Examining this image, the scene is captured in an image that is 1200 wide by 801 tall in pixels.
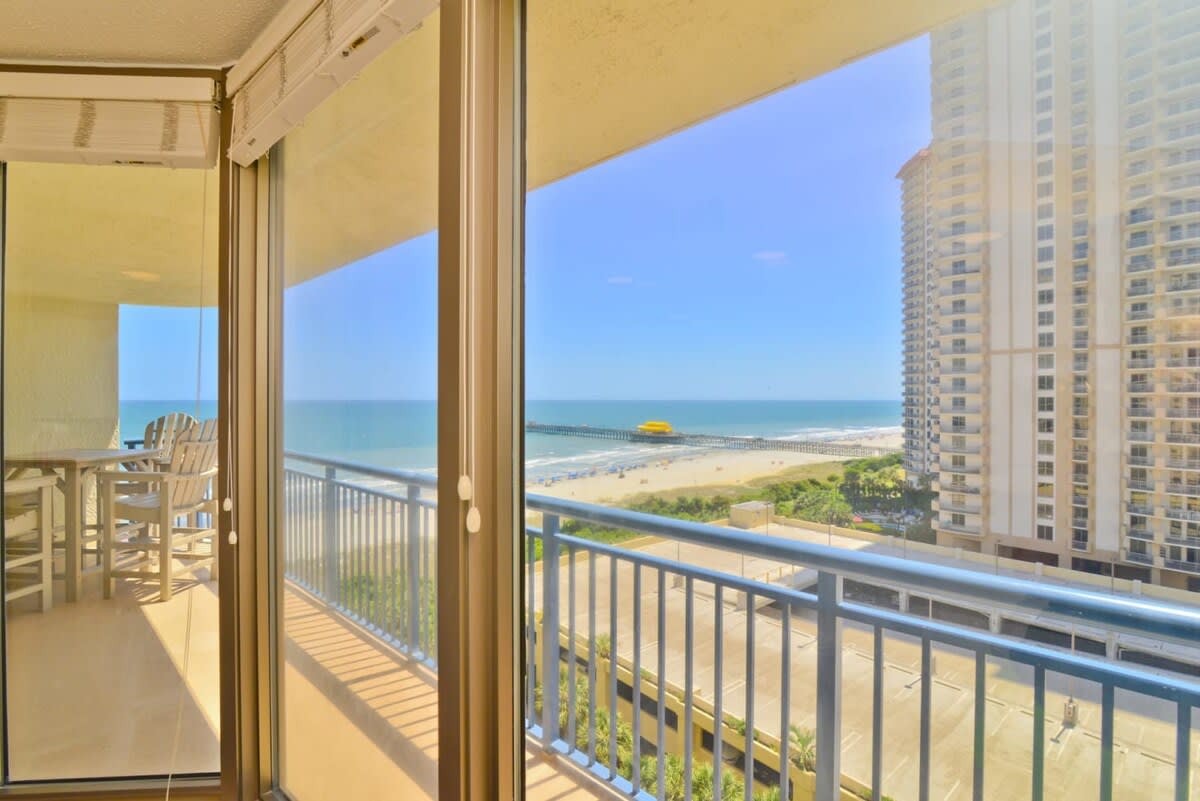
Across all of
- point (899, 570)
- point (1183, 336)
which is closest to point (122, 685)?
point (899, 570)

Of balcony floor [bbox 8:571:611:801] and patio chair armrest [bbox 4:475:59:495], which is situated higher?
patio chair armrest [bbox 4:475:59:495]

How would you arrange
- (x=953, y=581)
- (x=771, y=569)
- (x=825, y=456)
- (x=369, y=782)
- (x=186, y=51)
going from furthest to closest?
(x=186, y=51), (x=369, y=782), (x=771, y=569), (x=825, y=456), (x=953, y=581)

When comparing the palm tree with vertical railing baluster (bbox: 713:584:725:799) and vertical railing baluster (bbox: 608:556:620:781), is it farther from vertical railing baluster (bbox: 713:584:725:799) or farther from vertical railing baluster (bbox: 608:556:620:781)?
vertical railing baluster (bbox: 608:556:620:781)

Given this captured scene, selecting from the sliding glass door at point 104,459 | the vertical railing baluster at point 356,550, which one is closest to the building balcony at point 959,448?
the vertical railing baluster at point 356,550

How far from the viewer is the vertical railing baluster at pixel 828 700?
3.83 feet

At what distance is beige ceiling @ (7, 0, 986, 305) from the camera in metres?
1.19

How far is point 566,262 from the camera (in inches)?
49.1

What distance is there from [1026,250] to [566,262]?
2.67 feet

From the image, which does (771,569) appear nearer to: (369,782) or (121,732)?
(369,782)

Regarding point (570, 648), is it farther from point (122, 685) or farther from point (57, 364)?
point (57, 364)

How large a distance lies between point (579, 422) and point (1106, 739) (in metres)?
0.92

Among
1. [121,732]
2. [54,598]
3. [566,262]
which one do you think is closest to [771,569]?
[566,262]

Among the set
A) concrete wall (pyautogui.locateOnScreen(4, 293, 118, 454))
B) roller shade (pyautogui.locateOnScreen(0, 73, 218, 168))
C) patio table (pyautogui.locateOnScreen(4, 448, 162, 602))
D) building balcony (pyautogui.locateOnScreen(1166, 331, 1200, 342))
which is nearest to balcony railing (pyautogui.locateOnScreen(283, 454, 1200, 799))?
building balcony (pyautogui.locateOnScreen(1166, 331, 1200, 342))

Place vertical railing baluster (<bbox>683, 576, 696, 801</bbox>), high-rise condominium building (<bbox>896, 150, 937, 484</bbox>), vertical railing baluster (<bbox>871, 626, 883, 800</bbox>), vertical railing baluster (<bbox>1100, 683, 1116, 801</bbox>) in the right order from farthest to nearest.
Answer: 1. vertical railing baluster (<bbox>683, 576, 696, 801</bbox>)
2. vertical railing baluster (<bbox>871, 626, 883, 800</bbox>)
3. high-rise condominium building (<bbox>896, 150, 937, 484</bbox>)
4. vertical railing baluster (<bbox>1100, 683, 1116, 801</bbox>)
